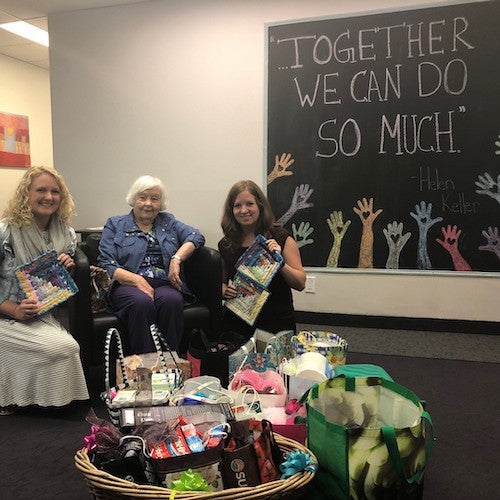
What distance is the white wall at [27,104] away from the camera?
219 inches

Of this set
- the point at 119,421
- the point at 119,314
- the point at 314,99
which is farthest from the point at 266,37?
the point at 119,421

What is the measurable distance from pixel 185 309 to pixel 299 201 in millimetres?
1457

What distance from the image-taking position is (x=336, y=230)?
3604 millimetres

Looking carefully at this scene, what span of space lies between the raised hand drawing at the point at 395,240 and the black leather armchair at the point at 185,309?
1452 millimetres

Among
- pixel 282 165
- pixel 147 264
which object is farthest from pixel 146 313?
pixel 282 165

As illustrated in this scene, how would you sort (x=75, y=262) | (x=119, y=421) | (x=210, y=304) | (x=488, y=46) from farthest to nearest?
(x=488, y=46)
(x=210, y=304)
(x=75, y=262)
(x=119, y=421)

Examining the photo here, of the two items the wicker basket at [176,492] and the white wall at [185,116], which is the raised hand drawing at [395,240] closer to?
the white wall at [185,116]

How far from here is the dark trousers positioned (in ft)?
7.85

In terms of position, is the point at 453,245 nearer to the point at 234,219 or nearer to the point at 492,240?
the point at 492,240

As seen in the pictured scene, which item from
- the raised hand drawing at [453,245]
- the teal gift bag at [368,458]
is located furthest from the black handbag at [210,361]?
the raised hand drawing at [453,245]

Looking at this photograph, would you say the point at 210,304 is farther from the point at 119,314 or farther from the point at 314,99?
the point at 314,99

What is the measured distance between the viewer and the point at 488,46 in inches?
127

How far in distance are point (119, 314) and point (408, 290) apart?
83.4 inches

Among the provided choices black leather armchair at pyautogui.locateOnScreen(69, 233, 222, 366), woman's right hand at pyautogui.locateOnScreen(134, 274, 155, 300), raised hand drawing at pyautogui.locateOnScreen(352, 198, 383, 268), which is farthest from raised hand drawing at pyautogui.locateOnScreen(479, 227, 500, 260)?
woman's right hand at pyautogui.locateOnScreen(134, 274, 155, 300)
